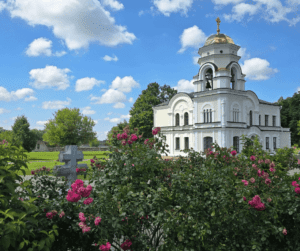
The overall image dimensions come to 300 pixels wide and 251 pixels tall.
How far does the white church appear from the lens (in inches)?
1213

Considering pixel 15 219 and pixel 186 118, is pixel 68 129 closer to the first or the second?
pixel 186 118

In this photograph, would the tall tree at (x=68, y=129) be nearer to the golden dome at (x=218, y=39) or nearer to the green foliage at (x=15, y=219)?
the golden dome at (x=218, y=39)

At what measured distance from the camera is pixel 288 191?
3676 mm

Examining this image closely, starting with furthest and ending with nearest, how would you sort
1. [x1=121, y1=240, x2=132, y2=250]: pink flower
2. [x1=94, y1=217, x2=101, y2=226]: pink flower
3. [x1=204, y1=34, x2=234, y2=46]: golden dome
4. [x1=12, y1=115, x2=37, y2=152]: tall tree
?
1. [x1=12, y1=115, x2=37, y2=152]: tall tree
2. [x1=204, y1=34, x2=234, y2=46]: golden dome
3. [x1=121, y1=240, x2=132, y2=250]: pink flower
4. [x1=94, y1=217, x2=101, y2=226]: pink flower

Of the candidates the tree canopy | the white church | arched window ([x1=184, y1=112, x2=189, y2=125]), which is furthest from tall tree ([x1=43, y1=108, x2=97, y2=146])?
arched window ([x1=184, y1=112, x2=189, y2=125])

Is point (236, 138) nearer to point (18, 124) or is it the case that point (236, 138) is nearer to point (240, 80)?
point (240, 80)

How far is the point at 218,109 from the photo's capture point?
102 ft

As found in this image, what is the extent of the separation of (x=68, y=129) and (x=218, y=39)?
30.4m

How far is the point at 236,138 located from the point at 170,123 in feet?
36.6

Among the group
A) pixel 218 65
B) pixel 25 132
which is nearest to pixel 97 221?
pixel 218 65

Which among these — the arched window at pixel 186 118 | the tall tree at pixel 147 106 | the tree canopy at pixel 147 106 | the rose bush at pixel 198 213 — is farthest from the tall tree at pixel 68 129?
the rose bush at pixel 198 213

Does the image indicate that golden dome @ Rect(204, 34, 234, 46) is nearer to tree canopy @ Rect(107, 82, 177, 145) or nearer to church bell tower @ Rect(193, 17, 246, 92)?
church bell tower @ Rect(193, 17, 246, 92)

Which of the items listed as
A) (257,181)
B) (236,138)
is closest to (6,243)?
(257,181)

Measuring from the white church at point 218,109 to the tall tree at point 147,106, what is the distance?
620 cm
